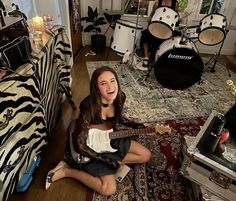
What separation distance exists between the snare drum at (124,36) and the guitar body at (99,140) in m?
1.54

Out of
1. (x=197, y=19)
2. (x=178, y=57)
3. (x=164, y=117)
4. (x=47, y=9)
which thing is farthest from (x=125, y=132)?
(x=197, y=19)

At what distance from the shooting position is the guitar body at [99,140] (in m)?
1.22

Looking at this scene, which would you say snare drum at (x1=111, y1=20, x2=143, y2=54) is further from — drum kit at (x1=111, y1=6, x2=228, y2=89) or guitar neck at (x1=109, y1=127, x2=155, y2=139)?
guitar neck at (x1=109, y1=127, x2=155, y2=139)

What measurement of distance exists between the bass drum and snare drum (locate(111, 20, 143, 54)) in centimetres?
40

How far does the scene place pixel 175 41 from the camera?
2238mm

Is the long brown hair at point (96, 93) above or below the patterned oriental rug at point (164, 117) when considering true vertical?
above

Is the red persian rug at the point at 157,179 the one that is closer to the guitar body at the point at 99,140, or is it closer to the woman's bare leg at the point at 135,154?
the woman's bare leg at the point at 135,154

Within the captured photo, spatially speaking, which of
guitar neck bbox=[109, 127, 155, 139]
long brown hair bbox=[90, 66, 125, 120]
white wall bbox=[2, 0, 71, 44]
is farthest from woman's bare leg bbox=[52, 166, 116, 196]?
white wall bbox=[2, 0, 71, 44]

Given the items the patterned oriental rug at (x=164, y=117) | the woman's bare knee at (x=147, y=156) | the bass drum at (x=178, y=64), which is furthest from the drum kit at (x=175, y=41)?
the woman's bare knee at (x=147, y=156)

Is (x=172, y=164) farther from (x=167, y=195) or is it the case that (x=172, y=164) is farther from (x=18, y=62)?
(x=18, y=62)

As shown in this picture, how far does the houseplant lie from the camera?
3.08 meters

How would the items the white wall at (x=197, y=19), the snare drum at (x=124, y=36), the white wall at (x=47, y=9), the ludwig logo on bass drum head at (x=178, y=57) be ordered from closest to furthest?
the white wall at (x=47, y=9) < the ludwig logo on bass drum head at (x=178, y=57) < the snare drum at (x=124, y=36) < the white wall at (x=197, y=19)

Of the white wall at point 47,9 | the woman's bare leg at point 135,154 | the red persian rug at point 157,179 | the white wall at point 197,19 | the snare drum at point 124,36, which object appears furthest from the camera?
the white wall at point 197,19

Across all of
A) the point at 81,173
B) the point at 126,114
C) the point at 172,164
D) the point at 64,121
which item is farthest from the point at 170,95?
the point at 81,173
